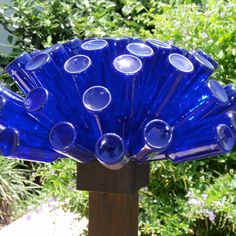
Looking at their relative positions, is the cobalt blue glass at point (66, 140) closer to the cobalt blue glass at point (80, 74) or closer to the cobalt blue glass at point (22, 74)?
the cobalt blue glass at point (80, 74)

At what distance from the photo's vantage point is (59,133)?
4.26 feet

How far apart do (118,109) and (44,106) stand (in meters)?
0.18

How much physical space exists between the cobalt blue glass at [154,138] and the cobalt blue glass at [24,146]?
0.81 ft

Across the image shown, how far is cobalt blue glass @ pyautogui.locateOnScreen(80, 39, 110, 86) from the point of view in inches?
53.9

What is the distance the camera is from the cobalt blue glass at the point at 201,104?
1.39 metres

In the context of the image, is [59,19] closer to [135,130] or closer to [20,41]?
[20,41]

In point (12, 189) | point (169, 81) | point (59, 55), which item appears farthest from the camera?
point (12, 189)

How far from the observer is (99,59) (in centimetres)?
139

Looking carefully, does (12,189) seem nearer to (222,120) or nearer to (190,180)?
(190,180)

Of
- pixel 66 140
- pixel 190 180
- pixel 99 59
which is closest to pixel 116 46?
pixel 99 59

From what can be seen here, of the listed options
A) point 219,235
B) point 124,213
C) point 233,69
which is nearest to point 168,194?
point 219,235

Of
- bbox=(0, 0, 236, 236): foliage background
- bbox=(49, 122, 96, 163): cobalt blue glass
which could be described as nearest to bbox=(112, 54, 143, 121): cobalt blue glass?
bbox=(49, 122, 96, 163): cobalt blue glass

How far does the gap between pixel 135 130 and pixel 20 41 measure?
4.65 meters

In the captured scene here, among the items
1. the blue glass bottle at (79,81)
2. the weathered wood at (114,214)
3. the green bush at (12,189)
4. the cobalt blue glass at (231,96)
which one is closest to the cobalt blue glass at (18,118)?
the blue glass bottle at (79,81)
